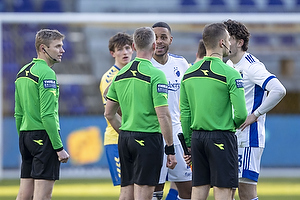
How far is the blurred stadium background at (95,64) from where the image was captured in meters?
11.0

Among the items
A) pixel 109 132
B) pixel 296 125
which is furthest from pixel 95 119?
pixel 109 132

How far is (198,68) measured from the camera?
4.30m

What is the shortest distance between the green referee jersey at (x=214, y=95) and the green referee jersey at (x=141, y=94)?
0.23m

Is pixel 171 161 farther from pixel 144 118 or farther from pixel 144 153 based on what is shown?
pixel 144 118

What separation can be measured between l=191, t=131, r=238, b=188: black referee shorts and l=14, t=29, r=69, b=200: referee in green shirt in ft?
3.92

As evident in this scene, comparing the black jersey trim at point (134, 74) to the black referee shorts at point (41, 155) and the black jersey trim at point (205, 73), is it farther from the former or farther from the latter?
the black referee shorts at point (41, 155)

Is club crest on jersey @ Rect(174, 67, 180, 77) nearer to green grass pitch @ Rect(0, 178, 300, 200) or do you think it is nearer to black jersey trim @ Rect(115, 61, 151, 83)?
black jersey trim @ Rect(115, 61, 151, 83)

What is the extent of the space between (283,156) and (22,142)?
7610 millimetres

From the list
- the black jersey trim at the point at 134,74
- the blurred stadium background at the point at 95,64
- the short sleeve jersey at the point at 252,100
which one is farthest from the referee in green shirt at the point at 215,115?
the blurred stadium background at the point at 95,64

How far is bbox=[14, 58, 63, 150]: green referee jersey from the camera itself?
4727 mm

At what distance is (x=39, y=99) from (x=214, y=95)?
160 cm

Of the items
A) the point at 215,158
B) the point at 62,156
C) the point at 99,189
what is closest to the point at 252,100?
the point at 215,158

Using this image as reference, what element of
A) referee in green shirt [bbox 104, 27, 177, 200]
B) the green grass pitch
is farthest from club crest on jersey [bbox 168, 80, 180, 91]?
the green grass pitch

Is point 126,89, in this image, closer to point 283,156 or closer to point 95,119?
point 95,119
